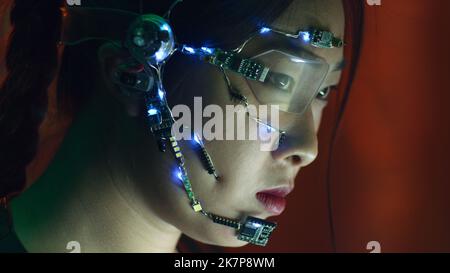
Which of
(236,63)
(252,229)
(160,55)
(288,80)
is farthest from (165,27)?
(252,229)

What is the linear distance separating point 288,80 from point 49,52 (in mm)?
545

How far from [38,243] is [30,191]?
12cm

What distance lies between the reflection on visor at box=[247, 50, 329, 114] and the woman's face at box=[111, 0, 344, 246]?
0.02 metres

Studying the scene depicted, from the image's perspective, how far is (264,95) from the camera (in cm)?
116

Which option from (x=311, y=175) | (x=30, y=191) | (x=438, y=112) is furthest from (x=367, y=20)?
(x=30, y=191)

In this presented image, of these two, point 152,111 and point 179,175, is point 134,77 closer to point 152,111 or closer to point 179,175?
point 152,111

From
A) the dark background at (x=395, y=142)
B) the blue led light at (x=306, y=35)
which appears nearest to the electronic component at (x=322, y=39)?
the blue led light at (x=306, y=35)

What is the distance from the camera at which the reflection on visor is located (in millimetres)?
1128

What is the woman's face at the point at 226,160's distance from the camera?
1.13 meters

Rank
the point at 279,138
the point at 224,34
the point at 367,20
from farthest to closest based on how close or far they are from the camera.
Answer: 1. the point at 367,20
2. the point at 279,138
3. the point at 224,34

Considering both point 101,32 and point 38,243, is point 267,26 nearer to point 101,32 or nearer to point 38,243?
point 101,32

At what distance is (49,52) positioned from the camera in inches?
48.3

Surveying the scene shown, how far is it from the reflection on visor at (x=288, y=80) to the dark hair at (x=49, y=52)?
0.08 m

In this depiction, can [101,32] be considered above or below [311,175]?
above
